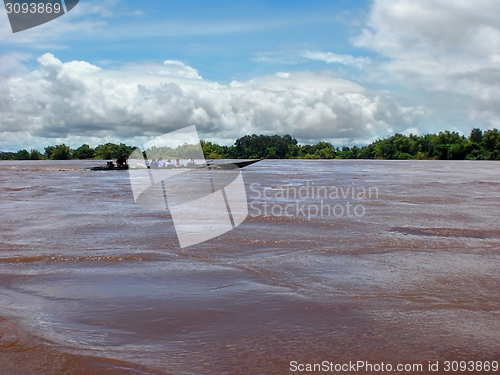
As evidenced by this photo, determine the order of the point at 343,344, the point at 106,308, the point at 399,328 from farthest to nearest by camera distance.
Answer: the point at 106,308
the point at 399,328
the point at 343,344

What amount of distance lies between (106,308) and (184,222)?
4.82m

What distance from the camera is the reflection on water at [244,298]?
288 cm

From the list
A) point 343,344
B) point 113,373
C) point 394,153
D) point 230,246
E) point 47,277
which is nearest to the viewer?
point 113,373

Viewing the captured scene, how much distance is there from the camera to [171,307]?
3.75 metres

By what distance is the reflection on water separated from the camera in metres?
2.88

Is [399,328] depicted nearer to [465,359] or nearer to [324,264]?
[465,359]

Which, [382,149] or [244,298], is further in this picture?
[382,149]

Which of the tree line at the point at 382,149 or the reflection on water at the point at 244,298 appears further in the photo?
the tree line at the point at 382,149

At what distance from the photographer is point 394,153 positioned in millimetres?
119188

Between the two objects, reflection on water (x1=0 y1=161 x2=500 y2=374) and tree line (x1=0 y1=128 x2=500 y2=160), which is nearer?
reflection on water (x1=0 y1=161 x2=500 y2=374)

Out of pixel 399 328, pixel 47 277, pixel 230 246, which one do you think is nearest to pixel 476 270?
pixel 399 328

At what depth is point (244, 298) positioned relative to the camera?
3.99 metres

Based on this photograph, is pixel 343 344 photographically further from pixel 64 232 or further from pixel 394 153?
pixel 394 153

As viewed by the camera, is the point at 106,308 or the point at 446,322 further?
the point at 106,308
